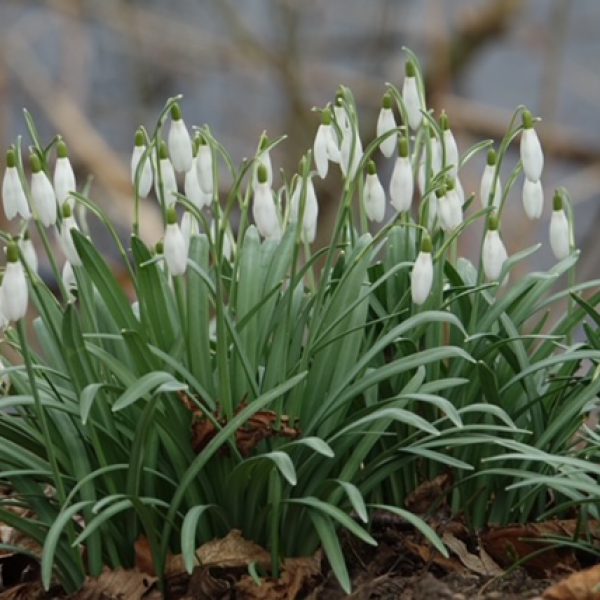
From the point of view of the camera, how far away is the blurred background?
8.03 metres

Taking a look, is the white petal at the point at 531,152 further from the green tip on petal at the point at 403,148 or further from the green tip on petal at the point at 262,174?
the green tip on petal at the point at 262,174

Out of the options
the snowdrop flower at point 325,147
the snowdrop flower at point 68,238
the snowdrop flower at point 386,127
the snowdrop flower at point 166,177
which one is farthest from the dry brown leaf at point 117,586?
the snowdrop flower at point 386,127

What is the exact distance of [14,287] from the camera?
2.04m

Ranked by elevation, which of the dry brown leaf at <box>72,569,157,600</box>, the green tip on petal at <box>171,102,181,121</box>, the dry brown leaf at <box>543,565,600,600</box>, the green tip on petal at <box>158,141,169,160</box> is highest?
the green tip on petal at <box>171,102,181,121</box>

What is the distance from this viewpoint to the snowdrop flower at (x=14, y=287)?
204 cm

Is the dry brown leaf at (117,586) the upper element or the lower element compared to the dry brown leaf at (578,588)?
upper

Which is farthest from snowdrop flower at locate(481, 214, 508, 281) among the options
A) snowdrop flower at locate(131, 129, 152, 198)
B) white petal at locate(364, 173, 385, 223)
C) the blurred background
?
the blurred background

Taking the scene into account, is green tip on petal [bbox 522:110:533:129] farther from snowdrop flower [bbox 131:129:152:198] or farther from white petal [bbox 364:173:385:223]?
snowdrop flower [bbox 131:129:152:198]

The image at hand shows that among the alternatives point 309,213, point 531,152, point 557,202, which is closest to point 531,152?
point 531,152

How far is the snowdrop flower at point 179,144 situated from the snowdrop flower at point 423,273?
47 cm

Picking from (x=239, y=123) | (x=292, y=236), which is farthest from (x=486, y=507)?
(x=239, y=123)

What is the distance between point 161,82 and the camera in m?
9.41

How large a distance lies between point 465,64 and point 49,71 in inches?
141

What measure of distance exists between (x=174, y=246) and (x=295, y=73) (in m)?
6.11
